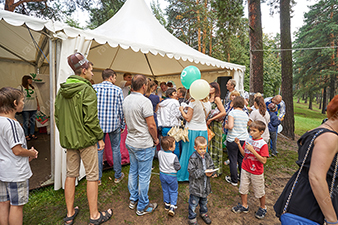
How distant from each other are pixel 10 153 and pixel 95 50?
512 cm

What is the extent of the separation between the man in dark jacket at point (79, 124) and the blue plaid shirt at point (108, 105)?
0.65 meters

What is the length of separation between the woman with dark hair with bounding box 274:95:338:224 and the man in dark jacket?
6.08 feet

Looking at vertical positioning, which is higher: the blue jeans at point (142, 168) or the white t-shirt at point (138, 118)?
the white t-shirt at point (138, 118)

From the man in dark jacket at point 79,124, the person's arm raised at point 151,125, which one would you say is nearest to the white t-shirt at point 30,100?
the man in dark jacket at point 79,124

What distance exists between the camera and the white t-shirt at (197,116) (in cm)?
268

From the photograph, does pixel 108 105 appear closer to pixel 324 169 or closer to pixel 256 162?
pixel 256 162

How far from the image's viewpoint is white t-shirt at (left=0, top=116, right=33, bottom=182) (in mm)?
1438

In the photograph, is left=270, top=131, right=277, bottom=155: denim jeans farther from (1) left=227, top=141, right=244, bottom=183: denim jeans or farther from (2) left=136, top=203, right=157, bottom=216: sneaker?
(2) left=136, top=203, right=157, bottom=216: sneaker

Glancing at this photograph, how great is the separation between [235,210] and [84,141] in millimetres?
2243

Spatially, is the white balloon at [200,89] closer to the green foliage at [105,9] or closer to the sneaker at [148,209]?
the sneaker at [148,209]

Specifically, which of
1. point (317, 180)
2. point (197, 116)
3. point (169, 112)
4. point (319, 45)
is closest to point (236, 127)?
point (197, 116)

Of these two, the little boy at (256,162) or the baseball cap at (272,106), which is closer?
the little boy at (256,162)

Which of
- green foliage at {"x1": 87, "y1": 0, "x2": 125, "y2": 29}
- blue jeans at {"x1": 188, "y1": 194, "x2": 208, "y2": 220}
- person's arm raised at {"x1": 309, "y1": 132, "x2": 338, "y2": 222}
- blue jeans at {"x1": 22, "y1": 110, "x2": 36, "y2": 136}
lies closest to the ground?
blue jeans at {"x1": 188, "y1": 194, "x2": 208, "y2": 220}

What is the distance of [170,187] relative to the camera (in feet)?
7.11
